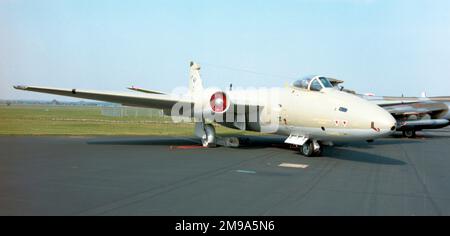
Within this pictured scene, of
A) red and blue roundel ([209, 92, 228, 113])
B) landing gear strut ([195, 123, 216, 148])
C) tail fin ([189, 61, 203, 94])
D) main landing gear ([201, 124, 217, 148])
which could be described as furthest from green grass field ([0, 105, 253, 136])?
red and blue roundel ([209, 92, 228, 113])

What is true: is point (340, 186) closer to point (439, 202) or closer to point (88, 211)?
point (439, 202)

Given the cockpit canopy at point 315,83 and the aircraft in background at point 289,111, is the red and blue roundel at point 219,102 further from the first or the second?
the cockpit canopy at point 315,83

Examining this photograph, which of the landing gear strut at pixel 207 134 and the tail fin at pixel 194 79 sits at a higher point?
the tail fin at pixel 194 79

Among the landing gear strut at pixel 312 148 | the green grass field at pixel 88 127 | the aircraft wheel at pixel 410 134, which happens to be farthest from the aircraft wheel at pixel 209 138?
the aircraft wheel at pixel 410 134

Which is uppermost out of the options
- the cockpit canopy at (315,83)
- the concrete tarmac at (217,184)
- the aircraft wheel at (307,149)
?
the cockpit canopy at (315,83)

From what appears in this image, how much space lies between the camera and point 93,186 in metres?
7.57

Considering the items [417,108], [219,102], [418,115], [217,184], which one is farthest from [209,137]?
[417,108]

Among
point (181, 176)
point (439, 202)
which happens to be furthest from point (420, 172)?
point (181, 176)

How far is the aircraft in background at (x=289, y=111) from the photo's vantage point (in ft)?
36.0

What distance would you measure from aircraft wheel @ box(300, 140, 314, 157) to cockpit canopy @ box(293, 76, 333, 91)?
202 cm

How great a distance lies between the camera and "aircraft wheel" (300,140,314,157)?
13.1 metres

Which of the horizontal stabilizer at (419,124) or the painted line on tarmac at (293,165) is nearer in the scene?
the painted line on tarmac at (293,165)

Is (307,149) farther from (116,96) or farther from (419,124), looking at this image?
(419,124)
